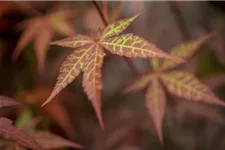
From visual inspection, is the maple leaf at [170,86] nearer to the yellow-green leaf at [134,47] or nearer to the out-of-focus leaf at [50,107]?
the yellow-green leaf at [134,47]

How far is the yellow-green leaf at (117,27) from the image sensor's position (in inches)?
23.1

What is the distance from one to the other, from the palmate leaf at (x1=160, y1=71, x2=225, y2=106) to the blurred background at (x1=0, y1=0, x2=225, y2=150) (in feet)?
0.86

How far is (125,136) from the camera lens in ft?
3.76

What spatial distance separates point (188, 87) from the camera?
0.71m

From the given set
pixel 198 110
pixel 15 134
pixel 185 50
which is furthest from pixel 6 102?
pixel 198 110

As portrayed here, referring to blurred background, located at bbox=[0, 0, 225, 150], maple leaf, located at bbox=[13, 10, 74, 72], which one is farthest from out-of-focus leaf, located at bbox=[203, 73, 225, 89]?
maple leaf, located at bbox=[13, 10, 74, 72]

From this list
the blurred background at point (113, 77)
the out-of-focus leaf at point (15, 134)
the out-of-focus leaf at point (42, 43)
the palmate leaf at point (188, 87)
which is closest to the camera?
the out-of-focus leaf at point (15, 134)

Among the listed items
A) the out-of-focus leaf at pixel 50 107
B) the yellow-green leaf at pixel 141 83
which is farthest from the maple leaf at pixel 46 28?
the yellow-green leaf at pixel 141 83

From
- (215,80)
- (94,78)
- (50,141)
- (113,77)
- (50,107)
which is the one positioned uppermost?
(94,78)

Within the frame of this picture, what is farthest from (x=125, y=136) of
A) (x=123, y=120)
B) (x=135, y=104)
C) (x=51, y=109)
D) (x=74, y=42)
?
(x=74, y=42)

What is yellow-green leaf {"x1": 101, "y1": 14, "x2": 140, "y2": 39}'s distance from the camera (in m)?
0.59

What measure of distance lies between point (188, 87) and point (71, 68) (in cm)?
30

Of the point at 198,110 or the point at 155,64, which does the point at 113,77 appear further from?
the point at 155,64

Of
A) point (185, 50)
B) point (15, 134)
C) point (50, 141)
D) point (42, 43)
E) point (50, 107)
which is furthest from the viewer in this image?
point (50, 107)
